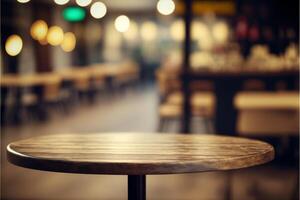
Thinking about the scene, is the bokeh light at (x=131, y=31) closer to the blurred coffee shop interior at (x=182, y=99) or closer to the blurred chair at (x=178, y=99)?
the blurred coffee shop interior at (x=182, y=99)

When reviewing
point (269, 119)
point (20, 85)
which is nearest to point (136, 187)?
point (269, 119)

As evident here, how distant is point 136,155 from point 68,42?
14969mm

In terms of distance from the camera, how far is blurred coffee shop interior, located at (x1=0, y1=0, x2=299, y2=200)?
4598mm

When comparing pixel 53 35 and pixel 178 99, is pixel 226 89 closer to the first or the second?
pixel 178 99

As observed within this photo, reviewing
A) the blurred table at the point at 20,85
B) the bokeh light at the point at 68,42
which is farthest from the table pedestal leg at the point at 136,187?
the bokeh light at the point at 68,42

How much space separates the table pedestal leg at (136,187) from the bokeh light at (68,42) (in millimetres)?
14423

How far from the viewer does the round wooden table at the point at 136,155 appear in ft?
6.05

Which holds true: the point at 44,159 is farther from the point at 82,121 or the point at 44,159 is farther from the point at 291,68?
the point at 82,121

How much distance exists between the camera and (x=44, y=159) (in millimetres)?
1916

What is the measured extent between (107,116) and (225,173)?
5027 mm

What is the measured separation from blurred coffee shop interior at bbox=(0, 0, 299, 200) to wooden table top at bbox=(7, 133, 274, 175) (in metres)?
1.72

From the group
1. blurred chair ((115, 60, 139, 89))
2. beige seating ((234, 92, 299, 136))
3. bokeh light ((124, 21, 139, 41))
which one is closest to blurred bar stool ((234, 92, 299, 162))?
beige seating ((234, 92, 299, 136))

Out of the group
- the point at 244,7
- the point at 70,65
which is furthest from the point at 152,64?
the point at 244,7

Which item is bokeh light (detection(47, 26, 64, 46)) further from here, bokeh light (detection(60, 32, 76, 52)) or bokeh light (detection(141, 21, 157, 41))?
bokeh light (detection(141, 21, 157, 41))
